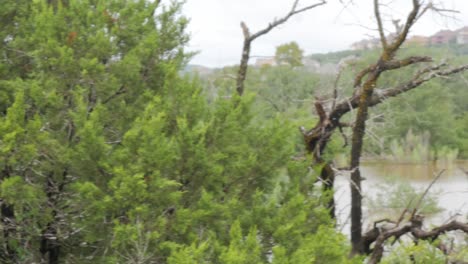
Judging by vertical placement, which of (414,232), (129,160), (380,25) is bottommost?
(414,232)

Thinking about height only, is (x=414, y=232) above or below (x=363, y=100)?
below

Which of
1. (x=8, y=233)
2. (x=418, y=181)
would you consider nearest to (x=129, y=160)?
(x=8, y=233)

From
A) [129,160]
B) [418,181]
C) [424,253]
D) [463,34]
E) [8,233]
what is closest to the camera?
[129,160]

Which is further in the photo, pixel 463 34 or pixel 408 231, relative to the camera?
pixel 463 34

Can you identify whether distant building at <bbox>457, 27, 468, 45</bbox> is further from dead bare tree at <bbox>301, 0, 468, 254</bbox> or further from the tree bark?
the tree bark

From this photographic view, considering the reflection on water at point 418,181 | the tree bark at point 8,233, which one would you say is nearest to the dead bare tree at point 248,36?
the tree bark at point 8,233

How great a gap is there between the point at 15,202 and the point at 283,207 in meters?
1.83

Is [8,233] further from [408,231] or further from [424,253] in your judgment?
[424,253]

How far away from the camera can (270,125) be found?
200 inches

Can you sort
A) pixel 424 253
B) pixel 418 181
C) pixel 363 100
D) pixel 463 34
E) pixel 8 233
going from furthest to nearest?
pixel 418 181
pixel 463 34
pixel 424 253
pixel 363 100
pixel 8 233

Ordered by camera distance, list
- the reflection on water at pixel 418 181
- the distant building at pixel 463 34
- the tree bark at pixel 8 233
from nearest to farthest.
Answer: the tree bark at pixel 8 233, the distant building at pixel 463 34, the reflection on water at pixel 418 181

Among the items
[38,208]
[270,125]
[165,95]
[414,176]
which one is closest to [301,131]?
[270,125]

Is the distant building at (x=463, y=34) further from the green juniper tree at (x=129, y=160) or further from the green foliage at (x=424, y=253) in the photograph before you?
the green juniper tree at (x=129, y=160)

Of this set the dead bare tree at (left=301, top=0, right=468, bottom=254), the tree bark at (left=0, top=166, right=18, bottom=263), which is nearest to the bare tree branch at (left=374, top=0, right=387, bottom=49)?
the dead bare tree at (left=301, top=0, right=468, bottom=254)
